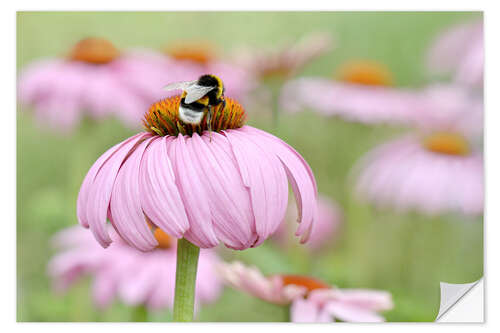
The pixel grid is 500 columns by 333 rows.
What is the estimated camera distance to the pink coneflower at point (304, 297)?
3.24 feet

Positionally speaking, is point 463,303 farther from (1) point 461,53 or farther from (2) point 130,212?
(2) point 130,212

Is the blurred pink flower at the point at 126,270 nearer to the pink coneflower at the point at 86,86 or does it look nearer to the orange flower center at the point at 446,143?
the pink coneflower at the point at 86,86

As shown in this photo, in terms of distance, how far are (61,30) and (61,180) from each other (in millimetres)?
308

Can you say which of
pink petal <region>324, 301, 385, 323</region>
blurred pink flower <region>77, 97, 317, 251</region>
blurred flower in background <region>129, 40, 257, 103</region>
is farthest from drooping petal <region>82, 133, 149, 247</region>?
blurred flower in background <region>129, 40, 257, 103</region>

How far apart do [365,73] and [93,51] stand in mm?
586

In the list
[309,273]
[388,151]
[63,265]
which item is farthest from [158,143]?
[388,151]

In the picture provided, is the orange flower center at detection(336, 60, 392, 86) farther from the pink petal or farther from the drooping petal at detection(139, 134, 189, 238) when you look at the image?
the drooping petal at detection(139, 134, 189, 238)

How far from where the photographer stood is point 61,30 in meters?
1.41

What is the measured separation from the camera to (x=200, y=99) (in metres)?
0.75

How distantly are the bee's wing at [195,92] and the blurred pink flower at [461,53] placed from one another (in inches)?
31.7

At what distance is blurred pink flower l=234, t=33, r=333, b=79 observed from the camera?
1.43 m

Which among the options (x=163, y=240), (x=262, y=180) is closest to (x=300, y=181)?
(x=262, y=180)

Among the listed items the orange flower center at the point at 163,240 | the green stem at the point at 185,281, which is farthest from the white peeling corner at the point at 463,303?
the green stem at the point at 185,281
